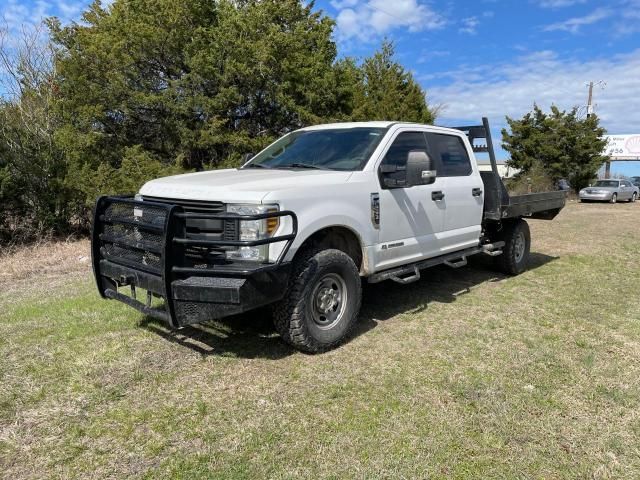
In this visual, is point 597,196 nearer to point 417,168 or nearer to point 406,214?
point 406,214

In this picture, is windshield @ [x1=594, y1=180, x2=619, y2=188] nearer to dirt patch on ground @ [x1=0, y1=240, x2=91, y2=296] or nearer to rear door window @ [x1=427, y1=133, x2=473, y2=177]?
rear door window @ [x1=427, y1=133, x2=473, y2=177]

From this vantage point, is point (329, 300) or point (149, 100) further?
point (149, 100)

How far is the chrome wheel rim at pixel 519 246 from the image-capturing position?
7.23 meters

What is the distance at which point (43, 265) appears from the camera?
8.80 m

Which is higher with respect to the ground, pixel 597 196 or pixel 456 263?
pixel 456 263

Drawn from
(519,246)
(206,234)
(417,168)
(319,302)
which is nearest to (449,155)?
(417,168)

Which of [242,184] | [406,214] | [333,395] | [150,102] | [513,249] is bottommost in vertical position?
[333,395]

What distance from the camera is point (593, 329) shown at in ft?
15.8

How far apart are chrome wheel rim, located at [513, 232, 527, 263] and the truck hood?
4042 millimetres

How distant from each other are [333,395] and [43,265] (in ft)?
24.7

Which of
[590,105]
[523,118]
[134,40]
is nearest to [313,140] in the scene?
[134,40]

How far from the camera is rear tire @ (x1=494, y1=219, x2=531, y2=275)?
709cm

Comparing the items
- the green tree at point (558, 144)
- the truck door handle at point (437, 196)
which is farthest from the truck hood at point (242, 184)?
the green tree at point (558, 144)

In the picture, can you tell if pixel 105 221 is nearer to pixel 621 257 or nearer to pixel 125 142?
pixel 621 257
